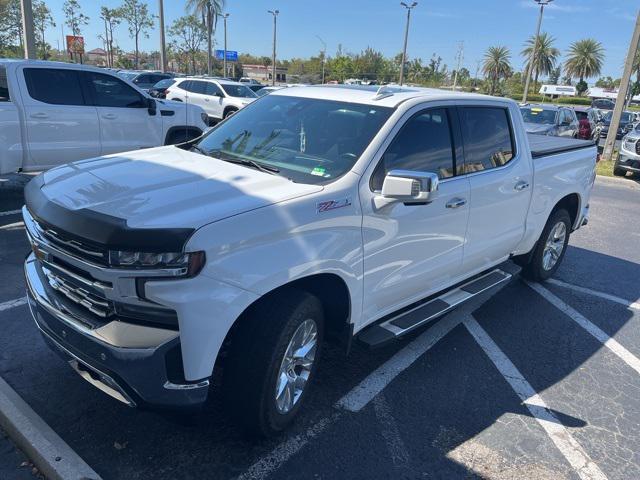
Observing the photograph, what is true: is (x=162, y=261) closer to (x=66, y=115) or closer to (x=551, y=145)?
(x=551, y=145)

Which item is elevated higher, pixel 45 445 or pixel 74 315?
pixel 74 315

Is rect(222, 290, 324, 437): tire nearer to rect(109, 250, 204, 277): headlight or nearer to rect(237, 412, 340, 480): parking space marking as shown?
rect(237, 412, 340, 480): parking space marking

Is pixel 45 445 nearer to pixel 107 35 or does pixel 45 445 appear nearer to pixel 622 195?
pixel 622 195

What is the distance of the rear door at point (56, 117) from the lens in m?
7.28

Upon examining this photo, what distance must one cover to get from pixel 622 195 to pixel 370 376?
443 inches

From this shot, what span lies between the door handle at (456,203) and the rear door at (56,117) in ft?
19.9

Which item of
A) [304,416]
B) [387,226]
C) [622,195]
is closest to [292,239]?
[387,226]

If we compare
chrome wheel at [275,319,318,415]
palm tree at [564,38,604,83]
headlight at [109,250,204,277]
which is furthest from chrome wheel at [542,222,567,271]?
palm tree at [564,38,604,83]

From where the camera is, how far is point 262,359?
106 inches

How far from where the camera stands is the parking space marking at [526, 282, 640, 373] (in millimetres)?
4465

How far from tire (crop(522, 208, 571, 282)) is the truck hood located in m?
3.58

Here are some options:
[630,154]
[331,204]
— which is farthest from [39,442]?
[630,154]

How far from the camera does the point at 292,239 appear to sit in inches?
108

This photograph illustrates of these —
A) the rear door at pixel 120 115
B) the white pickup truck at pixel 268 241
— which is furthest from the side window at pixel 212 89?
the white pickup truck at pixel 268 241
